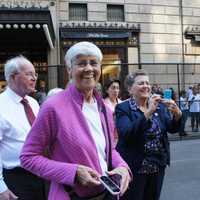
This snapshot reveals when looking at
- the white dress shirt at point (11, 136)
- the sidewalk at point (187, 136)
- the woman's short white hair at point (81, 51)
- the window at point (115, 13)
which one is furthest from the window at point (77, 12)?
the woman's short white hair at point (81, 51)

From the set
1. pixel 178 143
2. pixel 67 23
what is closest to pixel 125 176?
pixel 178 143

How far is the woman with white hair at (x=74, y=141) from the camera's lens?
105 inches

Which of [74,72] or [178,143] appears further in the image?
[178,143]

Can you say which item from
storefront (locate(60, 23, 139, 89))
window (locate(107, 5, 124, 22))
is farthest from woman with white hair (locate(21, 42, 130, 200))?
window (locate(107, 5, 124, 22))

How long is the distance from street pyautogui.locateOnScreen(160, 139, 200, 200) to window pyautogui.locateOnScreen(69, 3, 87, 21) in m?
9.62

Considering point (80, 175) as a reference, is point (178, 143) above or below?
below

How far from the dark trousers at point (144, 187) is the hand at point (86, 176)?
2064 millimetres

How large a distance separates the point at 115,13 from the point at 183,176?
13.6 m

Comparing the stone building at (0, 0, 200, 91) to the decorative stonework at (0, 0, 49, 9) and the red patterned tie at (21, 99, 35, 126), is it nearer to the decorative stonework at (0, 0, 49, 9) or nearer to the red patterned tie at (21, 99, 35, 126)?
the decorative stonework at (0, 0, 49, 9)

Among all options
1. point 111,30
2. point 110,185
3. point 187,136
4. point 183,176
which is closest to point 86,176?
point 110,185

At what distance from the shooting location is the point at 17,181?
158 inches

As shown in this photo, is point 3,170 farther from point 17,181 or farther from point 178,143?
point 178,143

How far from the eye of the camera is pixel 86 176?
2611mm

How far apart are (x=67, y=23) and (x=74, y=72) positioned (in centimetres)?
1787
